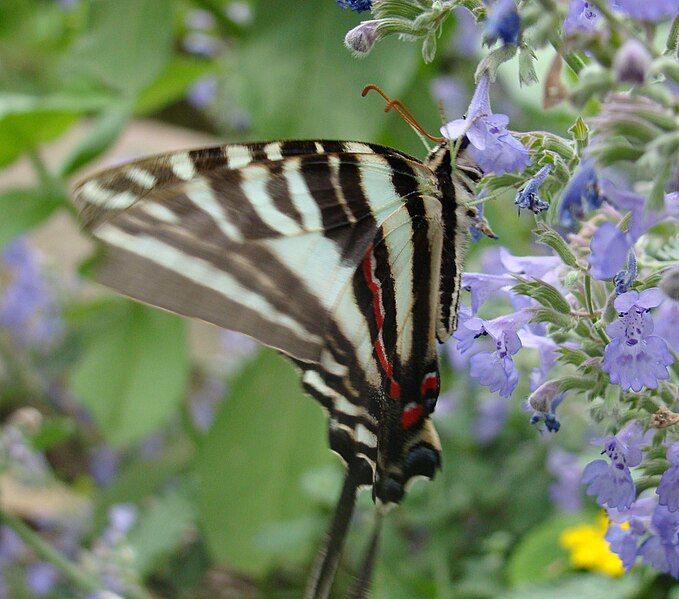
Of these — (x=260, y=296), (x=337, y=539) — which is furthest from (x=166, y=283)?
(x=337, y=539)

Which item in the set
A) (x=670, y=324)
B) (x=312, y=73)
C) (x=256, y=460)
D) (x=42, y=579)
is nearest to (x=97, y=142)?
(x=312, y=73)

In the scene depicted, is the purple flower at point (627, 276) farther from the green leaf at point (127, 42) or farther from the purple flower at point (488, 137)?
the green leaf at point (127, 42)

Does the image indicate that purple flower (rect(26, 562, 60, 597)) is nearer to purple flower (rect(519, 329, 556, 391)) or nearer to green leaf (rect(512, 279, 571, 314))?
purple flower (rect(519, 329, 556, 391))

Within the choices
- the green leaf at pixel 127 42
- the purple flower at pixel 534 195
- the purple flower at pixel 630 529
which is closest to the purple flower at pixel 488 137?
the purple flower at pixel 534 195

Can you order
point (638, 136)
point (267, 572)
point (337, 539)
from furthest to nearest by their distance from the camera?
point (267, 572) < point (337, 539) < point (638, 136)

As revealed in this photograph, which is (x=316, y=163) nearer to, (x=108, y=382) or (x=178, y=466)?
(x=108, y=382)
